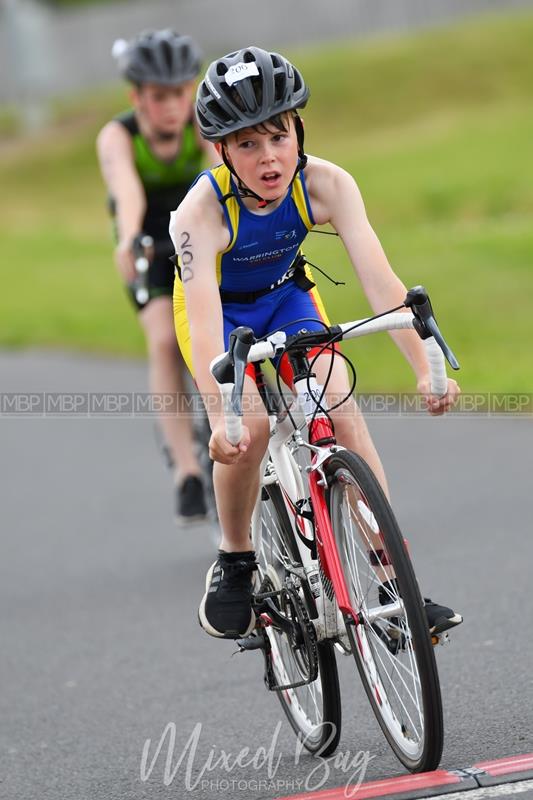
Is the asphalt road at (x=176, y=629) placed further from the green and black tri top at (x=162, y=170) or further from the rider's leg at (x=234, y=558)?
the green and black tri top at (x=162, y=170)

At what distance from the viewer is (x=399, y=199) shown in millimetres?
28328

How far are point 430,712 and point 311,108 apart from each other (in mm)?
42658

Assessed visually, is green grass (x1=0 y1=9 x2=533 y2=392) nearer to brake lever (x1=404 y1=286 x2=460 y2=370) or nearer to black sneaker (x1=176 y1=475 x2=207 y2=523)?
black sneaker (x1=176 y1=475 x2=207 y2=523)

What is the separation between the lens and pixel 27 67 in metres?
51.8

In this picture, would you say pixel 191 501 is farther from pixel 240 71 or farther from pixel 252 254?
pixel 240 71

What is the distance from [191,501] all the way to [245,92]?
12.2 feet

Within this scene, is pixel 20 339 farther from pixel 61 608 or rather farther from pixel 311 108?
pixel 311 108

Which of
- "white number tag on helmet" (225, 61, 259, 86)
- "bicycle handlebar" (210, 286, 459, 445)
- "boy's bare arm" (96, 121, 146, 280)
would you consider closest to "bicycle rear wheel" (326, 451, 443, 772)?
"bicycle handlebar" (210, 286, 459, 445)

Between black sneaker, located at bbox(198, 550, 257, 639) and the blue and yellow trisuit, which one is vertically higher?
the blue and yellow trisuit

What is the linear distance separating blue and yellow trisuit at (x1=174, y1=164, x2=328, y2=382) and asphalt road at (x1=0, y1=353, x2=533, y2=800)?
142 cm

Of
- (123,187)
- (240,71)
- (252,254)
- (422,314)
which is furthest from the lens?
(123,187)

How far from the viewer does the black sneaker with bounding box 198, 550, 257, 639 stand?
16.7 ft

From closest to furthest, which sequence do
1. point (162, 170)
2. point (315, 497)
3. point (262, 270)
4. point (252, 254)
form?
point (315, 497), point (252, 254), point (262, 270), point (162, 170)

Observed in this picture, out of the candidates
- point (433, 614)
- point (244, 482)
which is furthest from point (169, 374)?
point (433, 614)
